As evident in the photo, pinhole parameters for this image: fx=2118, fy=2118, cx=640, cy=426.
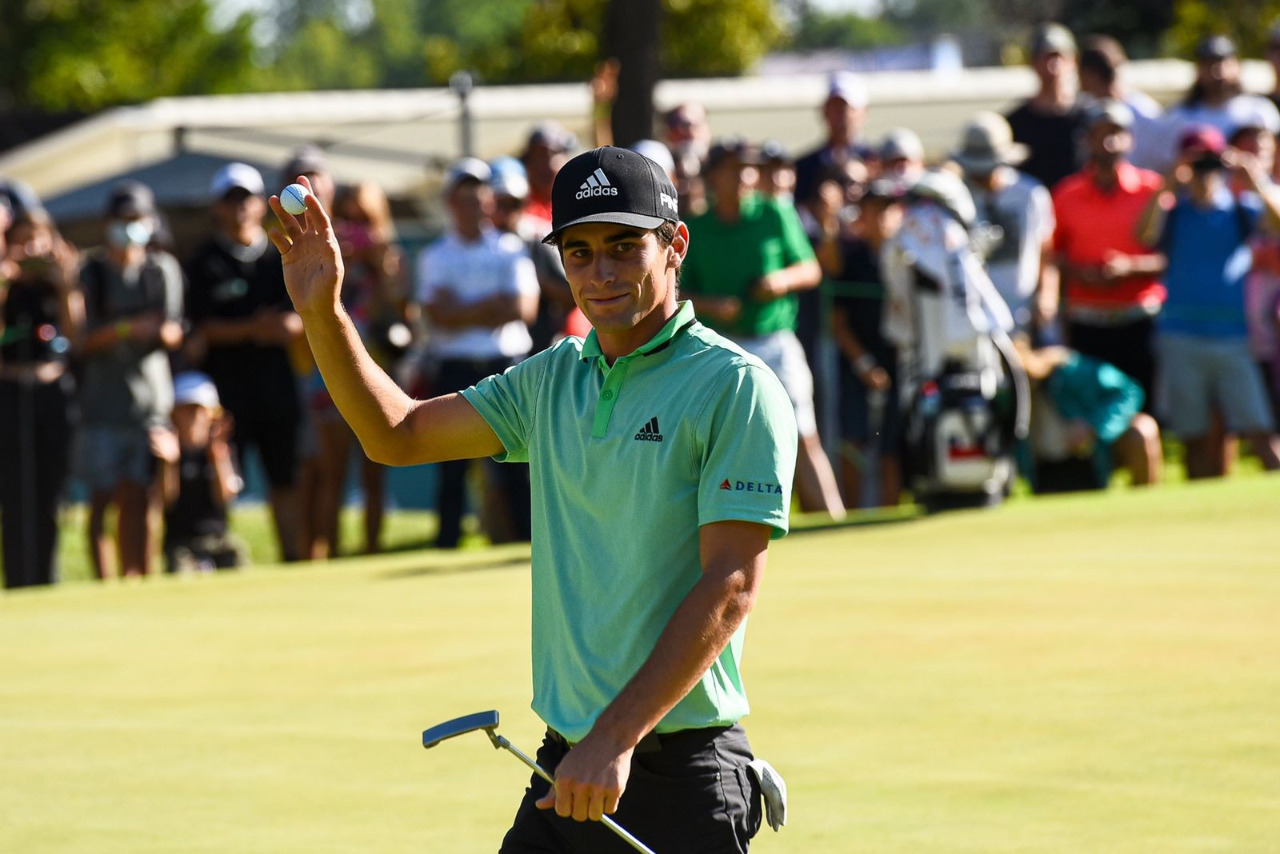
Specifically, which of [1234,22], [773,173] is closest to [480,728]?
[773,173]

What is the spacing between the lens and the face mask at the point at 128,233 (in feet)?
38.5

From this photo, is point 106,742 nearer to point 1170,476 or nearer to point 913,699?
point 913,699

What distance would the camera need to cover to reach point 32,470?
39.0 ft

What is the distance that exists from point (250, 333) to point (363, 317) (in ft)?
2.95

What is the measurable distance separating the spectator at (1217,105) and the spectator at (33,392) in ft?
22.6

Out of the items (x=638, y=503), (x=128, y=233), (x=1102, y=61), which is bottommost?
(x=638, y=503)

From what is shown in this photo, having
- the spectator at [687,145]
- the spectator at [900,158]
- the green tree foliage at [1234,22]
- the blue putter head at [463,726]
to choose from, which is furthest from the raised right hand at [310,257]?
the green tree foliage at [1234,22]

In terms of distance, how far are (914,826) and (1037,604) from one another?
133 inches

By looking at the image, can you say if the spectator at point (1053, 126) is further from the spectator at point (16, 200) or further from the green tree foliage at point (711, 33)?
the green tree foliage at point (711, 33)

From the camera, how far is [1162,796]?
582cm

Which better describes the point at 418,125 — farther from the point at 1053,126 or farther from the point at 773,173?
the point at 773,173

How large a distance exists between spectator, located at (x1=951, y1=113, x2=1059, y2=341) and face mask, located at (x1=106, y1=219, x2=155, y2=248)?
4729 mm

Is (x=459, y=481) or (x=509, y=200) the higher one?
(x=509, y=200)

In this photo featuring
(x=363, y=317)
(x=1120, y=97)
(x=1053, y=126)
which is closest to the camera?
(x=363, y=317)
